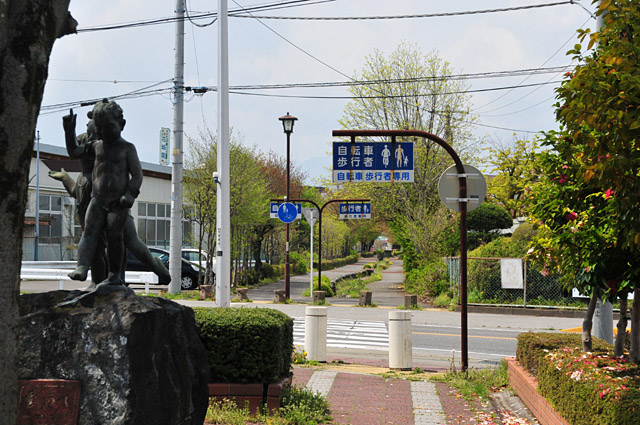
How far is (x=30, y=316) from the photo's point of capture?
4902 millimetres

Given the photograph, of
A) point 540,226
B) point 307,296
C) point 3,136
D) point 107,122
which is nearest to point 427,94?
point 307,296

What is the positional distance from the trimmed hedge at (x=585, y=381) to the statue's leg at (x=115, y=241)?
14.0 ft

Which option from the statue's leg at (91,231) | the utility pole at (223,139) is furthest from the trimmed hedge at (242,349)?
the utility pole at (223,139)

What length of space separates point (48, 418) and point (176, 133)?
17574mm

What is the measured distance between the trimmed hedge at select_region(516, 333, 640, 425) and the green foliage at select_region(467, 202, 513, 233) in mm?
21207

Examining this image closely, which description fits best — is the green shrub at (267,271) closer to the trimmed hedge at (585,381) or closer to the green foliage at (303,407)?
the green foliage at (303,407)

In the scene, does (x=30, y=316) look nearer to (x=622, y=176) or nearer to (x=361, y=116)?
(x=622, y=176)

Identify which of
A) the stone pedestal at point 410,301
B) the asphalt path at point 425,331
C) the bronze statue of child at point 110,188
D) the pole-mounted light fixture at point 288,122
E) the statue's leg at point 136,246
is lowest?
the asphalt path at point 425,331

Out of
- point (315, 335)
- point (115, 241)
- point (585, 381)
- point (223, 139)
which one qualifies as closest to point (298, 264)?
point (223, 139)

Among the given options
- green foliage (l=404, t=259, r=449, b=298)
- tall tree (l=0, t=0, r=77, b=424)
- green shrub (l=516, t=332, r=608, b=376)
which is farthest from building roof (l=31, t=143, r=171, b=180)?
tall tree (l=0, t=0, r=77, b=424)

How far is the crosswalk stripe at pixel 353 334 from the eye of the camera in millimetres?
14229

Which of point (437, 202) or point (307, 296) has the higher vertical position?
point (437, 202)

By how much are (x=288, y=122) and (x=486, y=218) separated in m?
10.7

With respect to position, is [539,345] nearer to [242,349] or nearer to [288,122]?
[242,349]
